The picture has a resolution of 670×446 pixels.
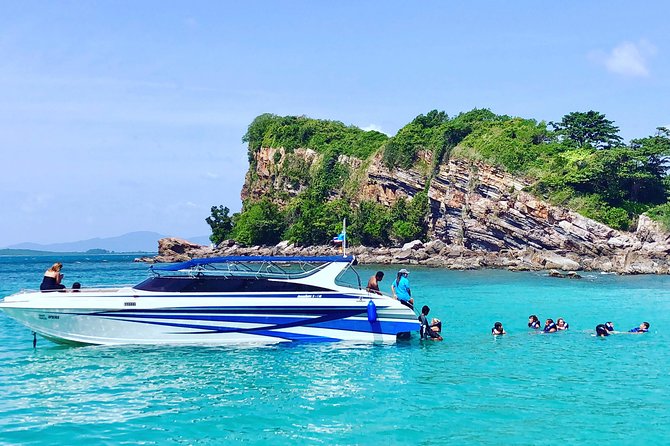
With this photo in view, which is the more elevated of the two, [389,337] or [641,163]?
[641,163]

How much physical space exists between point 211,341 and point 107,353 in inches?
103

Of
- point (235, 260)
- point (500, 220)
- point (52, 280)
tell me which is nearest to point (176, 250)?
point (500, 220)

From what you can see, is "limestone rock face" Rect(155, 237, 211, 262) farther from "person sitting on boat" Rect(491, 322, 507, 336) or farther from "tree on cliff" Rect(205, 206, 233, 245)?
"person sitting on boat" Rect(491, 322, 507, 336)

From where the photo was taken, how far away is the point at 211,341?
655 inches

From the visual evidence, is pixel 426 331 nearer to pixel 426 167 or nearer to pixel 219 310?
pixel 219 310

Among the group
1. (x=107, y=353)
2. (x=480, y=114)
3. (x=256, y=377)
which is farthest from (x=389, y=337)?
(x=480, y=114)

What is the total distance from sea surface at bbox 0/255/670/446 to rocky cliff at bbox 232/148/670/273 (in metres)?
35.9

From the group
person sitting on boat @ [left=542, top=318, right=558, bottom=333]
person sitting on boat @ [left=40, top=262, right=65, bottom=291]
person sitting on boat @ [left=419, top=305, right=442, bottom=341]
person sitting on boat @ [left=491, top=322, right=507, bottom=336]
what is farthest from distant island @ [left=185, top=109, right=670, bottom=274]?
person sitting on boat @ [left=40, top=262, right=65, bottom=291]

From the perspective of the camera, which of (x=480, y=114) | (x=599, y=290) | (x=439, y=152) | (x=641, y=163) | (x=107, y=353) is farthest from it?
(x=480, y=114)

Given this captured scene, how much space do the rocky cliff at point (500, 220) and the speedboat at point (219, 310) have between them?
37313mm

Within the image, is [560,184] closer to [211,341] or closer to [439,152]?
[439,152]

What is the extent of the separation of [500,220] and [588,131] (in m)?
13.5

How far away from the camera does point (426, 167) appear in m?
78.1

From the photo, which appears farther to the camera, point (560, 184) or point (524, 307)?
point (560, 184)
